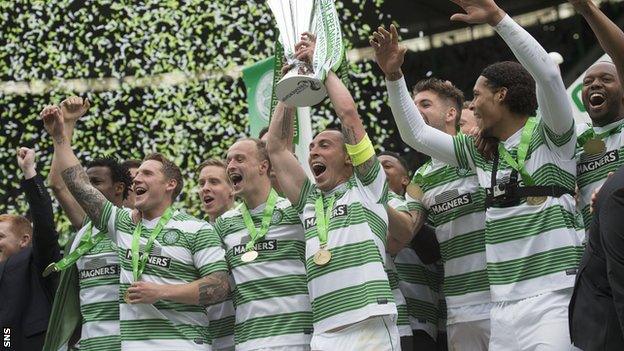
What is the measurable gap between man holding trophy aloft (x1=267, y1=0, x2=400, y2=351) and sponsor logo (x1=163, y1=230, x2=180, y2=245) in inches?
27.9

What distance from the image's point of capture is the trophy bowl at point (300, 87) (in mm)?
5453

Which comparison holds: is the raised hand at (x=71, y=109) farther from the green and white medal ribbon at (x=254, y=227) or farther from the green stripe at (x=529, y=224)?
the green stripe at (x=529, y=224)

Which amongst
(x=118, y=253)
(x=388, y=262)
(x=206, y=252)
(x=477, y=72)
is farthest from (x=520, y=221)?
(x=477, y=72)

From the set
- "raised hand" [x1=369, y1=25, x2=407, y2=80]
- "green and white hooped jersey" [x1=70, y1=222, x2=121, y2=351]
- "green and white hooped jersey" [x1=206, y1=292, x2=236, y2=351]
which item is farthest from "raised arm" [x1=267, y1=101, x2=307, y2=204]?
"green and white hooped jersey" [x1=70, y1=222, x2=121, y2=351]

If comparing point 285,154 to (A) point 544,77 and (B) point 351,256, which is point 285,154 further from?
(A) point 544,77

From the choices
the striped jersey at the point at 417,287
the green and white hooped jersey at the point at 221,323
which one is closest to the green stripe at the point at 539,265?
the striped jersey at the point at 417,287

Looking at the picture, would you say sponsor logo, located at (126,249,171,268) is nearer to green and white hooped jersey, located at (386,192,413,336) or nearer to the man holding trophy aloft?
the man holding trophy aloft

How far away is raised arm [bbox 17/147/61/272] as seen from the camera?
6.78m

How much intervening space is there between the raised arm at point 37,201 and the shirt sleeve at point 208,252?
120 centimetres

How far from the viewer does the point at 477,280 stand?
5758mm

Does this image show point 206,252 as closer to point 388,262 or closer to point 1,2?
point 388,262

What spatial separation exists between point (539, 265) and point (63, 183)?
3.14 m

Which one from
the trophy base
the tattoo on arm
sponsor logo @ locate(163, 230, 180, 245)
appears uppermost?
the trophy base

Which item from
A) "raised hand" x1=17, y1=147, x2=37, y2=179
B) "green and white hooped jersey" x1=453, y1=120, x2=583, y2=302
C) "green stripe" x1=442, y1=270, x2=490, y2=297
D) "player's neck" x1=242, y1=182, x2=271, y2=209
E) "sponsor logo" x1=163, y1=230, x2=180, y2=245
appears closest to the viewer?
"green and white hooped jersey" x1=453, y1=120, x2=583, y2=302
